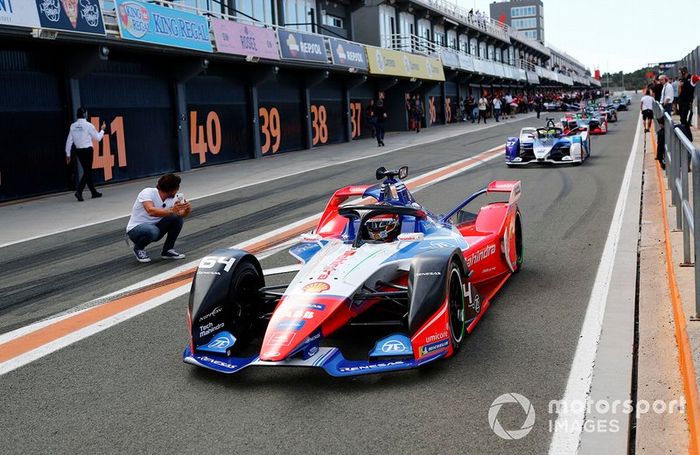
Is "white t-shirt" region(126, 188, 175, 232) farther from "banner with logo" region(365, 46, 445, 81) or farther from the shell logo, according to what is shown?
"banner with logo" region(365, 46, 445, 81)

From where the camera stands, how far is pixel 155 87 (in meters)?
21.6

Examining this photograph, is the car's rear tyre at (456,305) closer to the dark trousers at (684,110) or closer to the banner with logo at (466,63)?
the dark trousers at (684,110)

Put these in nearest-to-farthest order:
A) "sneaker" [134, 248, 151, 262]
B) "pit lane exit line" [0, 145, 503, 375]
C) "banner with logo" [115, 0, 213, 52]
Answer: "pit lane exit line" [0, 145, 503, 375]
"sneaker" [134, 248, 151, 262]
"banner with logo" [115, 0, 213, 52]

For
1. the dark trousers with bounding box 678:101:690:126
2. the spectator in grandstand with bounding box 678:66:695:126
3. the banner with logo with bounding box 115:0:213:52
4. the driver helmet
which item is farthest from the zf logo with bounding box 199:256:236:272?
the spectator in grandstand with bounding box 678:66:695:126

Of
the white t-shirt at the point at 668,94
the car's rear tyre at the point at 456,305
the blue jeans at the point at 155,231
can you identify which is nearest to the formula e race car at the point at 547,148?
the white t-shirt at the point at 668,94

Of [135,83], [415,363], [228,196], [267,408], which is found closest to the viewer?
[267,408]

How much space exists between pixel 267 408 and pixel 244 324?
3.99 feet

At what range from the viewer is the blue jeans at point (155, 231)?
8922mm

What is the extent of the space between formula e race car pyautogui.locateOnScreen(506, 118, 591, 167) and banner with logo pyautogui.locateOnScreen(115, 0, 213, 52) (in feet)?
28.9

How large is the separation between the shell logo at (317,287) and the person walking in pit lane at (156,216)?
12.8 ft

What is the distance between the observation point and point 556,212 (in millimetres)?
11477

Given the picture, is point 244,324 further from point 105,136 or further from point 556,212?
point 105,136

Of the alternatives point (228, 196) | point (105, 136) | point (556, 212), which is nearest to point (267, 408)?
point (556, 212)

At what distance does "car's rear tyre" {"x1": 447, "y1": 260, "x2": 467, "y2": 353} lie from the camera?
17.1 feet
